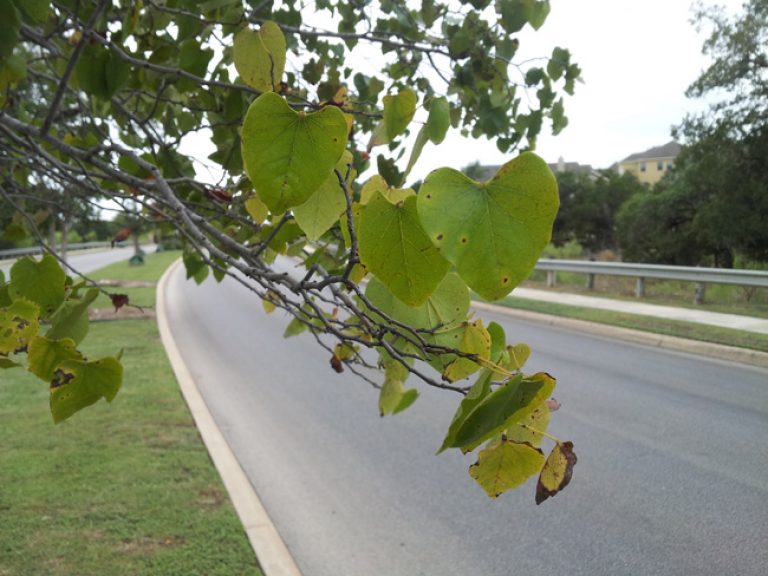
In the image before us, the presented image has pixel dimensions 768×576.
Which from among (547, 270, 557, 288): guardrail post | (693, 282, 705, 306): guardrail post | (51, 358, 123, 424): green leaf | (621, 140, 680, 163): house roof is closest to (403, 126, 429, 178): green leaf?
(51, 358, 123, 424): green leaf

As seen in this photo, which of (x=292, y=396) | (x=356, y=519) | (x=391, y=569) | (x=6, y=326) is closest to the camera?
(x=6, y=326)

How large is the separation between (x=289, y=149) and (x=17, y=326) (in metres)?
0.60

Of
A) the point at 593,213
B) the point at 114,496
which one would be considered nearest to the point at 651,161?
the point at 593,213

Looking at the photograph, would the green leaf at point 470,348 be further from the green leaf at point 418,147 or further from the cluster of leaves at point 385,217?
the green leaf at point 418,147

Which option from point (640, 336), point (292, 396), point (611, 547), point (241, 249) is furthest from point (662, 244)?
point (241, 249)

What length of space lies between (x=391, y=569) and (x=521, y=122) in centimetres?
220

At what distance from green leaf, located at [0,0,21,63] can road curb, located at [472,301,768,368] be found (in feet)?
25.8

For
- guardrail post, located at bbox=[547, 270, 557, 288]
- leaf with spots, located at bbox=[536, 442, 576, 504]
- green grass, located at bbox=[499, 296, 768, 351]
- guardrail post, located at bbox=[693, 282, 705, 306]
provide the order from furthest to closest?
guardrail post, located at bbox=[547, 270, 557, 288], guardrail post, located at bbox=[693, 282, 705, 306], green grass, located at bbox=[499, 296, 768, 351], leaf with spots, located at bbox=[536, 442, 576, 504]

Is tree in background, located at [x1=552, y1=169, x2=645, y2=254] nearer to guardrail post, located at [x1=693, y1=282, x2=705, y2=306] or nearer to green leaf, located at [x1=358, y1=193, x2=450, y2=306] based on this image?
guardrail post, located at [x1=693, y1=282, x2=705, y2=306]

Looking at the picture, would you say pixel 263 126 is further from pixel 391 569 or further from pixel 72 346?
pixel 391 569

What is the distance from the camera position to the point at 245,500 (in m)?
3.65

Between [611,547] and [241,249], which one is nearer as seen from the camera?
[241,249]

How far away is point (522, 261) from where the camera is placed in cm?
59

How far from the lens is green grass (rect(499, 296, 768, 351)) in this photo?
7.99 meters
